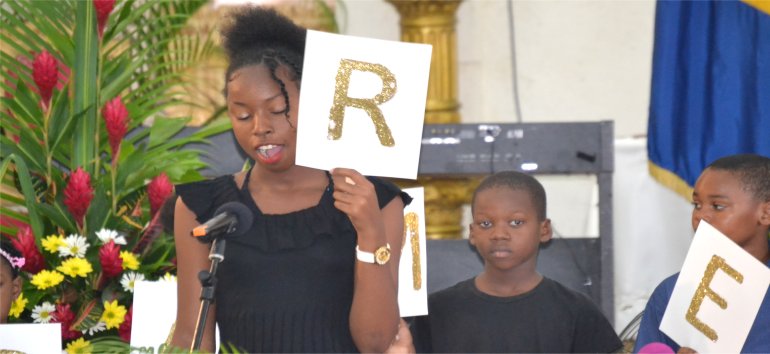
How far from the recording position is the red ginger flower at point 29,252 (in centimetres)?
364

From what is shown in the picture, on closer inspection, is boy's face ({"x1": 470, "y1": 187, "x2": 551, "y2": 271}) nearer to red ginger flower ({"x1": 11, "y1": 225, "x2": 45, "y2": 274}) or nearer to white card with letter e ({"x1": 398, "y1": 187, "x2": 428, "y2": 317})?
white card with letter e ({"x1": 398, "y1": 187, "x2": 428, "y2": 317})

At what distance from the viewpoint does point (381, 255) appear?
8.29 feet

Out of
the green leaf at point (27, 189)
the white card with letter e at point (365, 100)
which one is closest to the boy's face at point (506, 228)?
the white card with letter e at point (365, 100)

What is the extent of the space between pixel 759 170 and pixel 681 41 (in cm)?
148

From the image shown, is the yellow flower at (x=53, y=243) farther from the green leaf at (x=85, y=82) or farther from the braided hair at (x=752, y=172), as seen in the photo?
the braided hair at (x=752, y=172)

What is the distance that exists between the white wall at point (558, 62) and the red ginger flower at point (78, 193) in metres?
3.18

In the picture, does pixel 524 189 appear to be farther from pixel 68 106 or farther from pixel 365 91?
pixel 68 106

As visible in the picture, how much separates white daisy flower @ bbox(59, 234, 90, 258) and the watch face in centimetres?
144

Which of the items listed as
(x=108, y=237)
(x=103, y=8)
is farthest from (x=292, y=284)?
(x=103, y=8)

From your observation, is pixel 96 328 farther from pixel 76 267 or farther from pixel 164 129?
pixel 164 129

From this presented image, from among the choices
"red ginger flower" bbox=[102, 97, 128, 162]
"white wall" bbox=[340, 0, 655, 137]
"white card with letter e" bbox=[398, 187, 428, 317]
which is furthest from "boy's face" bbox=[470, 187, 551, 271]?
"white wall" bbox=[340, 0, 655, 137]

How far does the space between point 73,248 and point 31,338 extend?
1.03 metres

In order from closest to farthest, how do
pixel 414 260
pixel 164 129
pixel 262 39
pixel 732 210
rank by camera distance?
pixel 262 39, pixel 732 210, pixel 414 260, pixel 164 129

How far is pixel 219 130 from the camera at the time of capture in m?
4.24
